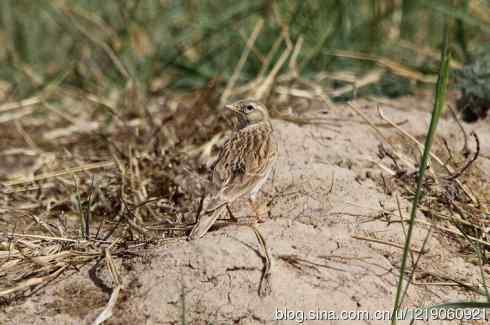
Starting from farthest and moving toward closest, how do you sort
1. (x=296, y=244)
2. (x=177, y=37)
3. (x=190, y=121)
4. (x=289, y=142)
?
1. (x=177, y=37)
2. (x=190, y=121)
3. (x=289, y=142)
4. (x=296, y=244)

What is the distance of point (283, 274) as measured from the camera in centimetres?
378

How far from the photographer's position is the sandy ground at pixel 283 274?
3648mm

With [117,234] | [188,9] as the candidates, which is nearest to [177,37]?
[188,9]

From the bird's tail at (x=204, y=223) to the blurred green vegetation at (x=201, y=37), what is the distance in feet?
9.46

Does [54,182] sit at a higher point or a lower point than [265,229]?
lower

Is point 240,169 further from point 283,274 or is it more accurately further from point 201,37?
point 201,37

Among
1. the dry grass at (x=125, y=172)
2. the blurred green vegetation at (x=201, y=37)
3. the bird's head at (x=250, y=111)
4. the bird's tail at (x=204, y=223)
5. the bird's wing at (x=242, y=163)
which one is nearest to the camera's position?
the bird's tail at (x=204, y=223)

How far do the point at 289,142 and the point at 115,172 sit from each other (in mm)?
1251

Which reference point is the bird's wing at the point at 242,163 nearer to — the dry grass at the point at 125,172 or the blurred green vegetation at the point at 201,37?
the dry grass at the point at 125,172

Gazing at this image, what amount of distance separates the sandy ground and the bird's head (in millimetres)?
1058

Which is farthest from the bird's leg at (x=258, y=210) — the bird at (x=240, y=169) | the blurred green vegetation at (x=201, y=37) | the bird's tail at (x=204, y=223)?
the blurred green vegetation at (x=201, y=37)

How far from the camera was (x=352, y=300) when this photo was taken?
12.1 ft

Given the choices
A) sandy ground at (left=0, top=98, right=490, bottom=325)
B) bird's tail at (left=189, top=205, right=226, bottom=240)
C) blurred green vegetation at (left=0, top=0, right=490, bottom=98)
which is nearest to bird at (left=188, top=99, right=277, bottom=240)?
bird's tail at (left=189, top=205, right=226, bottom=240)

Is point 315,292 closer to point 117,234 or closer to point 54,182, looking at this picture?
point 117,234
